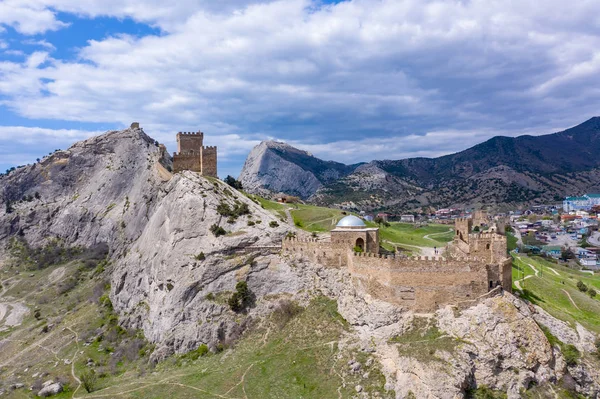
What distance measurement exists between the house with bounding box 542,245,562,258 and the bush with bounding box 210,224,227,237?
92.8m

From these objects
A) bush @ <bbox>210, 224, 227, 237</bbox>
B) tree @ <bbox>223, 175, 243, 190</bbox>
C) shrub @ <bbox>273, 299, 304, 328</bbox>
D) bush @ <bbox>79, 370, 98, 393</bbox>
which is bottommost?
bush @ <bbox>79, 370, 98, 393</bbox>

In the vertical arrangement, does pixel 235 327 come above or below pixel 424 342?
below

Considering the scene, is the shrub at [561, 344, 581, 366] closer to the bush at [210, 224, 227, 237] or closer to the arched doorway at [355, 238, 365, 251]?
the arched doorway at [355, 238, 365, 251]

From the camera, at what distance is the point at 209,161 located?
8831cm

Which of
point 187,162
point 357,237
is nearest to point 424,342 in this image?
point 357,237

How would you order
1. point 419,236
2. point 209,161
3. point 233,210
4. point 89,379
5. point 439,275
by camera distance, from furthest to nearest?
point 419,236 < point 209,161 < point 233,210 < point 89,379 < point 439,275

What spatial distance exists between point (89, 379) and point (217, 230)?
25211mm

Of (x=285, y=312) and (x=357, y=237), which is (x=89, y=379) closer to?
(x=285, y=312)

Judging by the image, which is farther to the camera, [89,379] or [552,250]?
[552,250]

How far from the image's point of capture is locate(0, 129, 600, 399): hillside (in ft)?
125

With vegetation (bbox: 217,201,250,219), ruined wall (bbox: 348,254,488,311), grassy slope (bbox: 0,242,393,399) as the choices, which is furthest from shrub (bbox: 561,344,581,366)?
vegetation (bbox: 217,201,250,219)

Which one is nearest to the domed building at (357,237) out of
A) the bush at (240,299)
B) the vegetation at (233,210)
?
the bush at (240,299)

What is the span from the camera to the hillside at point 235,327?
38.2 metres

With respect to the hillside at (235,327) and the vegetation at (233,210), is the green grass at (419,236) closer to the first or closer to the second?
the hillside at (235,327)
